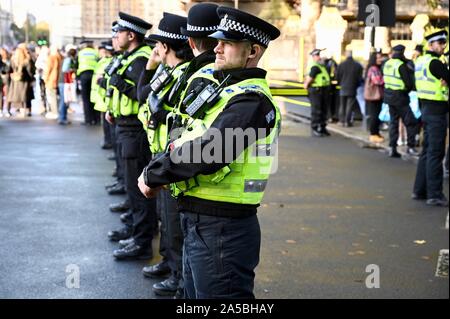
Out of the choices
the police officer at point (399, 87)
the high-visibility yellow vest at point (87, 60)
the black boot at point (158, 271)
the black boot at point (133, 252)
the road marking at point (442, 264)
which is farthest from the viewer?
the high-visibility yellow vest at point (87, 60)

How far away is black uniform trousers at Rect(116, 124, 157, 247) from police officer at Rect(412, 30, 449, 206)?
391 cm

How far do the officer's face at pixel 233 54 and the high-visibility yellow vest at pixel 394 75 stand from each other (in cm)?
928

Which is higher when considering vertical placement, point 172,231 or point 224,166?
point 224,166

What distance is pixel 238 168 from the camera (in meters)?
3.77

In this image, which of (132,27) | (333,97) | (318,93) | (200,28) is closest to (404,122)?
(318,93)

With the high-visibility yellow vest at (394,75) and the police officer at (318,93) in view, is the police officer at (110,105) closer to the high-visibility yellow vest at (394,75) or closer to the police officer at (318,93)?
the high-visibility yellow vest at (394,75)

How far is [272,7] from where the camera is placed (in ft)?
40.2

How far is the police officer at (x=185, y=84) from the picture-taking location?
407cm

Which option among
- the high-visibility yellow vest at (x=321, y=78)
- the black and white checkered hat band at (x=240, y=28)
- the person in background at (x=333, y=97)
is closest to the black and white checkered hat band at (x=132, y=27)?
the black and white checkered hat band at (x=240, y=28)

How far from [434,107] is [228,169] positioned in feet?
20.5

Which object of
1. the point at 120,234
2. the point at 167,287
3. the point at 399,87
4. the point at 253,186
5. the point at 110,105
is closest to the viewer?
the point at 253,186

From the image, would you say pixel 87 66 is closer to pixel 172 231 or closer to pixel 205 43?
pixel 172 231
